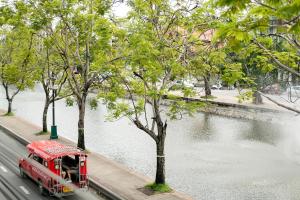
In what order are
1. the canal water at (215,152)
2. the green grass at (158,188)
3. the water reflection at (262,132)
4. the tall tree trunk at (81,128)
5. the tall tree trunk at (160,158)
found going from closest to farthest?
1. the green grass at (158,188)
2. the tall tree trunk at (160,158)
3. the canal water at (215,152)
4. the tall tree trunk at (81,128)
5. the water reflection at (262,132)

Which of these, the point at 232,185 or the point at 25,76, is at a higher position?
the point at 25,76

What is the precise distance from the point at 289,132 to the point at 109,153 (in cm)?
1641

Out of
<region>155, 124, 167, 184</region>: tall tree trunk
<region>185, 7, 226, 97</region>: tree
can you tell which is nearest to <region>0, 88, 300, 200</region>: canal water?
<region>155, 124, 167, 184</region>: tall tree trunk

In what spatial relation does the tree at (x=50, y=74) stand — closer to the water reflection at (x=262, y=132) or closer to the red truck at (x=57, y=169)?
the red truck at (x=57, y=169)

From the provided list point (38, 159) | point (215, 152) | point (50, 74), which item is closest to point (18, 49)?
point (50, 74)

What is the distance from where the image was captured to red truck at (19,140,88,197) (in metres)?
17.1

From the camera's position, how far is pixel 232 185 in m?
21.0

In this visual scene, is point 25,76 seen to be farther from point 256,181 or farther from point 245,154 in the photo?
point 256,181

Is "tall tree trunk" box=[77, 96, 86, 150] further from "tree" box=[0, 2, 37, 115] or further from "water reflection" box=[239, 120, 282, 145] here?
"water reflection" box=[239, 120, 282, 145]

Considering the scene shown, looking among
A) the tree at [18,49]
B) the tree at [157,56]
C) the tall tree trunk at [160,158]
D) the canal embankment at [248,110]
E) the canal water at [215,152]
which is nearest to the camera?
the tree at [157,56]

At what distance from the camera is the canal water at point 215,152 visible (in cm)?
2080

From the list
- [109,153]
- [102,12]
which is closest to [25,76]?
[109,153]

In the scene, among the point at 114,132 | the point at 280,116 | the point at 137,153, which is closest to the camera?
the point at 137,153

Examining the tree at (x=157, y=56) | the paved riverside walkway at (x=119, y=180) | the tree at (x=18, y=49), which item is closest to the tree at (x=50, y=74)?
the tree at (x=18, y=49)
